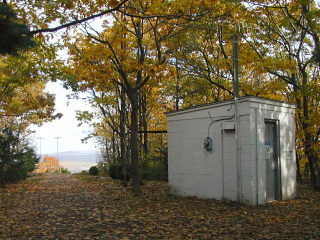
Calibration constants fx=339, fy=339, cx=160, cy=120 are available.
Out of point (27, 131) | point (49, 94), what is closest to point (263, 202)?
point (49, 94)

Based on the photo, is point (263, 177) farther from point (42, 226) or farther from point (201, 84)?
point (201, 84)

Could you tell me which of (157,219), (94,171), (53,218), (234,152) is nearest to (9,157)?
(53,218)

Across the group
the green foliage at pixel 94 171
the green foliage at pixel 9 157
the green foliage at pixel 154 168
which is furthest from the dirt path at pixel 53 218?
the green foliage at pixel 94 171

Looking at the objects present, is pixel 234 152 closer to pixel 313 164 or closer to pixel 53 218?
pixel 53 218

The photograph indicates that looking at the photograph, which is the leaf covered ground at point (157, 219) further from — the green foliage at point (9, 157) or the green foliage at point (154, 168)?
the green foliage at point (154, 168)

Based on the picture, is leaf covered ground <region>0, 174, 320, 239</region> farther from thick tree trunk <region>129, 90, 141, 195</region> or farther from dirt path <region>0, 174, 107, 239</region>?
thick tree trunk <region>129, 90, 141, 195</region>

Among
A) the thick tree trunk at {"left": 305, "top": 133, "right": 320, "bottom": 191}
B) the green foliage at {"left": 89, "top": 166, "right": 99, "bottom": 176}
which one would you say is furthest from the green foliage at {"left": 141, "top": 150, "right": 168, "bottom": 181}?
the green foliage at {"left": 89, "top": 166, "right": 99, "bottom": 176}

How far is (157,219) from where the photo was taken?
7.27 metres

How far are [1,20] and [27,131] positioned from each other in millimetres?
28915

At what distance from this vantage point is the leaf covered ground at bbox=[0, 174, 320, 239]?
5965mm

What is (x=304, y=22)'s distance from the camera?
13750mm

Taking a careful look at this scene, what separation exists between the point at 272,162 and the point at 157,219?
4006 millimetres

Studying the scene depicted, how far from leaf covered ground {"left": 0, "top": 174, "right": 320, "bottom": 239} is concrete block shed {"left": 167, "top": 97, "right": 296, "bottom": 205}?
0.43m

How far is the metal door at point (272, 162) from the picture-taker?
30.4 ft
